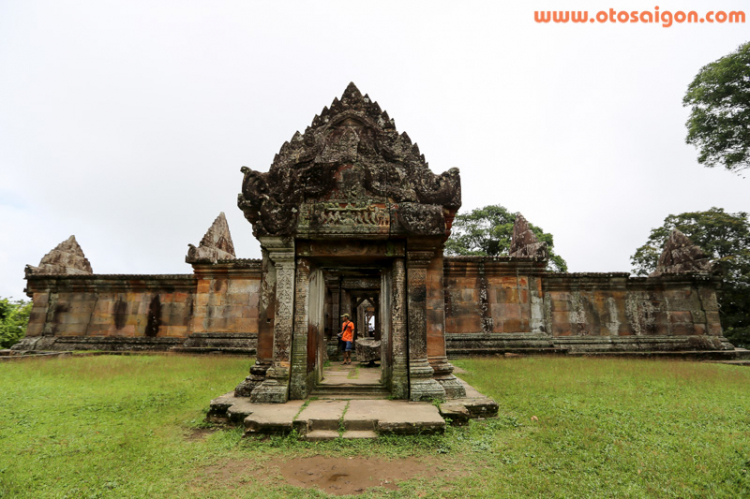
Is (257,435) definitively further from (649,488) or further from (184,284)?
(184,284)

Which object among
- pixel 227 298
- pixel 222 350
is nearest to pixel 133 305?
pixel 227 298

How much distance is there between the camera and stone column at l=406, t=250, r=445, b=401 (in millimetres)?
5258

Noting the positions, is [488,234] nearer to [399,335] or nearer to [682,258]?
[682,258]

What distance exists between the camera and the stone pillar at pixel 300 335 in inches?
211

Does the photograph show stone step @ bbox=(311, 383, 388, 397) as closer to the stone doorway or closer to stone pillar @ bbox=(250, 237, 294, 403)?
the stone doorway

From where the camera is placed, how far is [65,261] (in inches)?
571

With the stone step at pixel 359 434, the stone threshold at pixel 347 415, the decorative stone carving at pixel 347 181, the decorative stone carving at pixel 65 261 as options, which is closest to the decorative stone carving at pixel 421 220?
the decorative stone carving at pixel 347 181

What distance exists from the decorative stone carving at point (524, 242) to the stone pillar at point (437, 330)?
25.6ft

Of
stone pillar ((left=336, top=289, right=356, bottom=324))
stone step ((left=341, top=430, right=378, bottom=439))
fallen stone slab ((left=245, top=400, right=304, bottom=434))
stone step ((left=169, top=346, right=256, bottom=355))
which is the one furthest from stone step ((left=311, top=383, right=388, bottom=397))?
stone pillar ((left=336, top=289, right=356, bottom=324))

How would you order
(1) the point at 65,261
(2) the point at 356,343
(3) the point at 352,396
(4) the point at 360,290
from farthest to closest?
(1) the point at 65,261, (4) the point at 360,290, (2) the point at 356,343, (3) the point at 352,396

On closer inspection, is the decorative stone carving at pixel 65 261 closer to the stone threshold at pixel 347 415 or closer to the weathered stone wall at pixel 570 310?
the stone threshold at pixel 347 415

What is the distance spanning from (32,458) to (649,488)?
5.61 m

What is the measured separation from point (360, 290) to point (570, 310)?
7.16 metres

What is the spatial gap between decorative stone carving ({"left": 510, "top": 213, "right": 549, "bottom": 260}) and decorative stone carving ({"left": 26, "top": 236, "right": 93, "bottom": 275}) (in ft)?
56.6
